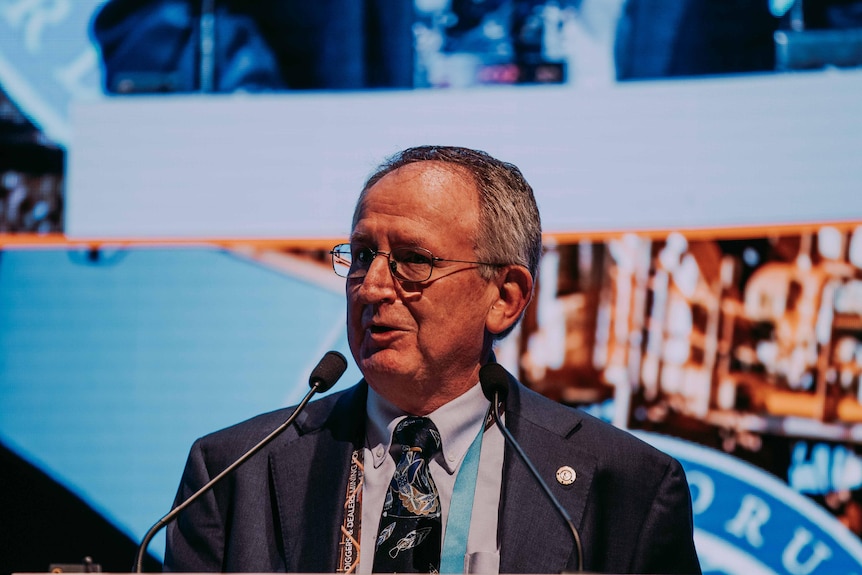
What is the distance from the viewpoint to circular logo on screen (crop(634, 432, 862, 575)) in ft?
10.2

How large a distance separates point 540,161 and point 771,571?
5.29 ft

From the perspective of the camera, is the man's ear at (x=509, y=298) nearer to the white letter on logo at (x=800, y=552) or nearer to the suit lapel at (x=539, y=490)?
the suit lapel at (x=539, y=490)

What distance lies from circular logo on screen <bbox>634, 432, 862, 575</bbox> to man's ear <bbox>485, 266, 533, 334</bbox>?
4.20 feet

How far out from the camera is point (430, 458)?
6.47 feet

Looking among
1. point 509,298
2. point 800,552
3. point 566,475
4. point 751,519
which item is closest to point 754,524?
point 751,519

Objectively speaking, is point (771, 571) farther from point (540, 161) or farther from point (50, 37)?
point (50, 37)

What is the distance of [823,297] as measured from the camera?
3.12m

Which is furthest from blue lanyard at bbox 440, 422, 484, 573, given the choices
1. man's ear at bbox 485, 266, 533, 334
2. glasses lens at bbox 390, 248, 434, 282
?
glasses lens at bbox 390, 248, 434, 282

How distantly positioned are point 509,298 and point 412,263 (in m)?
0.29

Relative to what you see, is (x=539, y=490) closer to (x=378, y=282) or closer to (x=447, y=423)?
(x=447, y=423)

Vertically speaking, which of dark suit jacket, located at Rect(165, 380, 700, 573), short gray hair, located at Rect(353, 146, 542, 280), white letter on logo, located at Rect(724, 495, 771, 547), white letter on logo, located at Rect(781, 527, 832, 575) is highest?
short gray hair, located at Rect(353, 146, 542, 280)

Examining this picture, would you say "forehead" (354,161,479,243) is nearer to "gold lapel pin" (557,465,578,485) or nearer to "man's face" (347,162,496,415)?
"man's face" (347,162,496,415)

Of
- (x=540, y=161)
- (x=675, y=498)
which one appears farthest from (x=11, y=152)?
(x=675, y=498)

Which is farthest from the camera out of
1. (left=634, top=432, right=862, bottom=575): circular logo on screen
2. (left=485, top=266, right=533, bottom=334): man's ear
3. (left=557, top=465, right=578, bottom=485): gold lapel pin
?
(left=634, top=432, right=862, bottom=575): circular logo on screen
